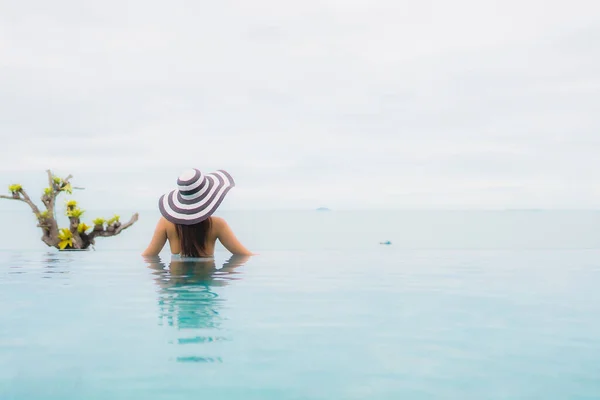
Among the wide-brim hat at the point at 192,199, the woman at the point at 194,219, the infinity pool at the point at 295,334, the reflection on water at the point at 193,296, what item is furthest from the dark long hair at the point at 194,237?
the wide-brim hat at the point at 192,199

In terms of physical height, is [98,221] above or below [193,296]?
above

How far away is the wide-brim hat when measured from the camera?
7.64 m

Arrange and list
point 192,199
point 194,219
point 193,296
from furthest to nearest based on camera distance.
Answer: point 192,199
point 194,219
point 193,296

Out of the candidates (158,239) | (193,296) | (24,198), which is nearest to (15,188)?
(24,198)

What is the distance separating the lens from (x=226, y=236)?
8.18m

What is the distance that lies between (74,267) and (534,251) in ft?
27.9

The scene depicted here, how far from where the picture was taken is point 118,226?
15789mm

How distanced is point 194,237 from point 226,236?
1.42 ft

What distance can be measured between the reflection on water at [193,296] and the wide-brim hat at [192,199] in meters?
0.71

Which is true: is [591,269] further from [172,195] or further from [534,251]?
[172,195]

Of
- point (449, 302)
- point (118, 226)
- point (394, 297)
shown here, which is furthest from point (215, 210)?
point (118, 226)

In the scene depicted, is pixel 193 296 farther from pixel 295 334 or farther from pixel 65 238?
pixel 65 238

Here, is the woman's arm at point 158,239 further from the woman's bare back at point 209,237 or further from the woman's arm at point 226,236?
the woman's arm at point 226,236

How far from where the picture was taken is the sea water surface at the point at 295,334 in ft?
11.2
